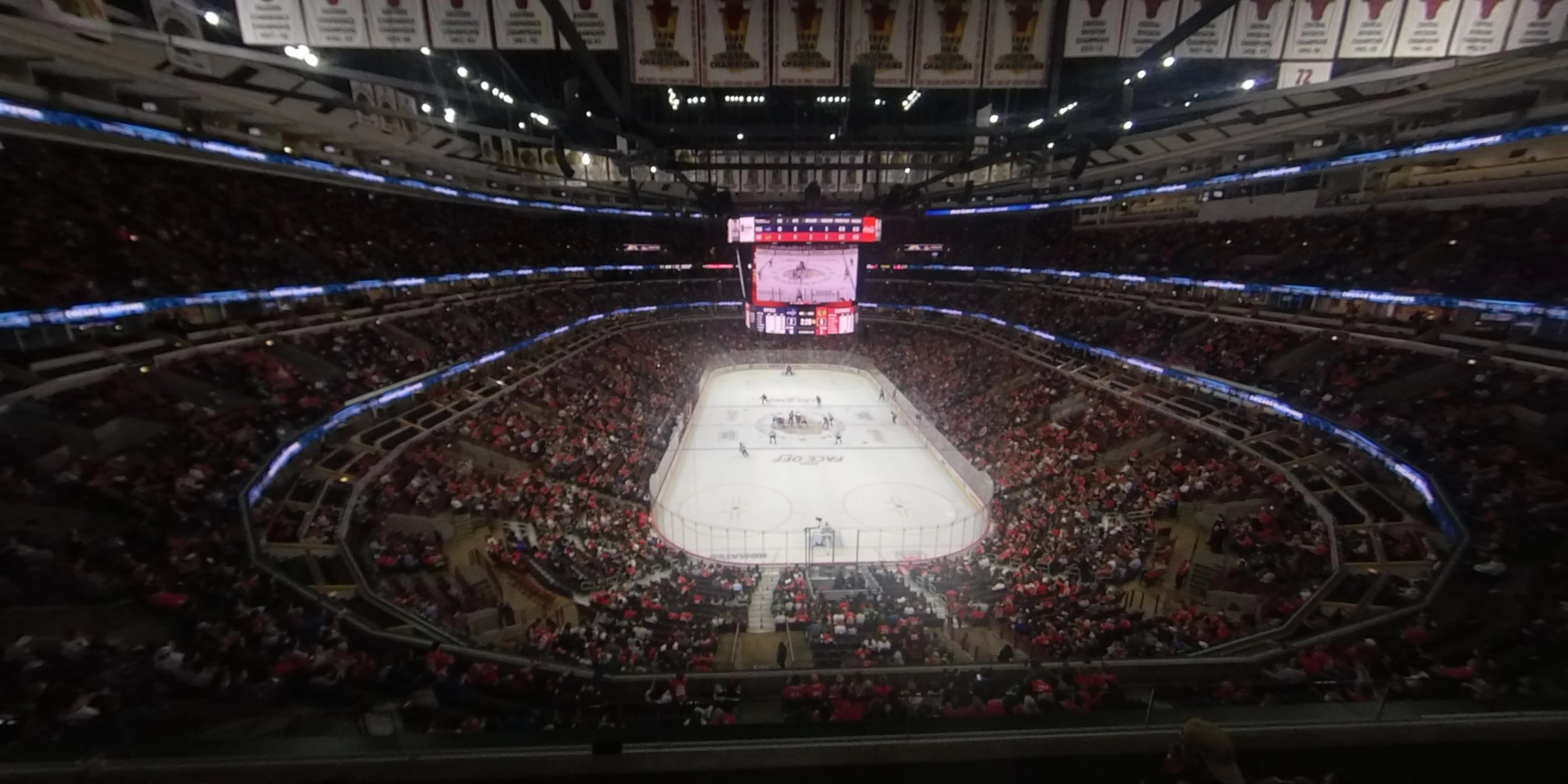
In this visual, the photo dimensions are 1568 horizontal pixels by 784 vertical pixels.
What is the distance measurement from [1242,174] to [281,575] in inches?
1043

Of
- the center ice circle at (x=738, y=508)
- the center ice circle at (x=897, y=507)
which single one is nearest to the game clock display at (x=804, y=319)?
the center ice circle at (x=897, y=507)

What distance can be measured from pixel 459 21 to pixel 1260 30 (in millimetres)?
8148

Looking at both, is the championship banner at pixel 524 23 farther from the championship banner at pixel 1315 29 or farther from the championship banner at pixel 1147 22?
the championship banner at pixel 1315 29

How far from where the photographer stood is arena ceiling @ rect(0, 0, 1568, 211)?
779cm

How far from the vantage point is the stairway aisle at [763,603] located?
11469mm

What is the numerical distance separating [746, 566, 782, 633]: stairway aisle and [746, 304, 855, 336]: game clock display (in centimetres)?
1190

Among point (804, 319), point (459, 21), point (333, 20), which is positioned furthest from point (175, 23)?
point (804, 319)

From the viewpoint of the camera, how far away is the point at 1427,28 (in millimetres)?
6336

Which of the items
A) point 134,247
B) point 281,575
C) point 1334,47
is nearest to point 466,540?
point 281,575

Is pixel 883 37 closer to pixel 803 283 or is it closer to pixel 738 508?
pixel 738 508

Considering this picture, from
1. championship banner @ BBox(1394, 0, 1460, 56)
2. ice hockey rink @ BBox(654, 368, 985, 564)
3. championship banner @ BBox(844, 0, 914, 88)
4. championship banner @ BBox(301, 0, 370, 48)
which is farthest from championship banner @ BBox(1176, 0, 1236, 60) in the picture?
ice hockey rink @ BBox(654, 368, 985, 564)

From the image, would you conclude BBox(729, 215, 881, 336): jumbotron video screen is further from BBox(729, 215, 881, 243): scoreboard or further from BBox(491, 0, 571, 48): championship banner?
BBox(491, 0, 571, 48): championship banner

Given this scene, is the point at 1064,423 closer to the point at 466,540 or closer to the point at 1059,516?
the point at 1059,516

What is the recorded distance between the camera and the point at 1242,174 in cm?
1972
